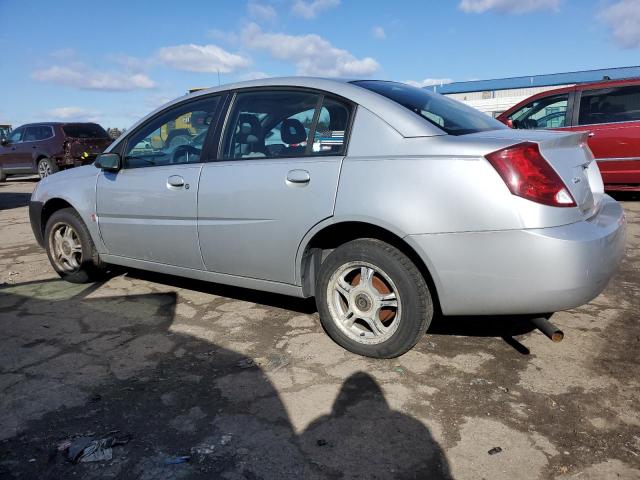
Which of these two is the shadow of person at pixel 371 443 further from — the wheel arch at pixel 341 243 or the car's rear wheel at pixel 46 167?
the car's rear wheel at pixel 46 167

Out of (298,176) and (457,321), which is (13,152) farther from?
(457,321)

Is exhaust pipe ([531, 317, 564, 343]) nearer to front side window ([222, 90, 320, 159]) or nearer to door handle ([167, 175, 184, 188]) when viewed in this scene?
front side window ([222, 90, 320, 159])

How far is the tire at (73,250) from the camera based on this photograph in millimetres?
4488

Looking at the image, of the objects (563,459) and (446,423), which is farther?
(446,423)

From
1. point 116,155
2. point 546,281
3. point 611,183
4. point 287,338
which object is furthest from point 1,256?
point 611,183

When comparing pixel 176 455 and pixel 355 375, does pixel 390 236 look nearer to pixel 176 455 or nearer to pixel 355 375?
pixel 355 375

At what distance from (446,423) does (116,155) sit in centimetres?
315

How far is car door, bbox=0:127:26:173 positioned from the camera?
14750 mm

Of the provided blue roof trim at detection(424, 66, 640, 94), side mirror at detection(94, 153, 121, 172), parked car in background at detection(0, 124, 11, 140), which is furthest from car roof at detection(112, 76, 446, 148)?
blue roof trim at detection(424, 66, 640, 94)

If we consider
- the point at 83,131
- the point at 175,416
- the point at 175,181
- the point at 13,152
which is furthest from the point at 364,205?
the point at 13,152

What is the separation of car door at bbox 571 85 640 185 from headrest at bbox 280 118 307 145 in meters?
5.70

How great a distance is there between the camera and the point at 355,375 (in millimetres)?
2830

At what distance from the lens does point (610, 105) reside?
741cm

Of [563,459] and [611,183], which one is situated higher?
[611,183]
